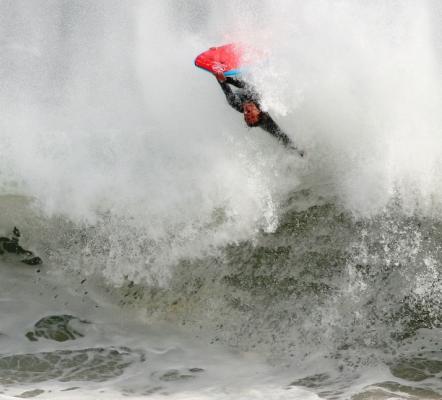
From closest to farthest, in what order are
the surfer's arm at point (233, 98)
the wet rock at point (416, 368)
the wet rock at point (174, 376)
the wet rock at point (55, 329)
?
1. the wet rock at point (416, 368)
2. the wet rock at point (174, 376)
3. the wet rock at point (55, 329)
4. the surfer's arm at point (233, 98)

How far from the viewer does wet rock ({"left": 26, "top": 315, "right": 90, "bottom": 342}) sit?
755 centimetres

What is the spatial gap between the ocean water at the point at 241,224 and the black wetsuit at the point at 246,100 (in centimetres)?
20

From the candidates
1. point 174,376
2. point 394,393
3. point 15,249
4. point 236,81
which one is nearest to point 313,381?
point 394,393

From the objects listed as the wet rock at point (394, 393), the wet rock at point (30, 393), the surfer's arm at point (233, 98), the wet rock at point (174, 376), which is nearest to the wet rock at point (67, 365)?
the wet rock at point (30, 393)

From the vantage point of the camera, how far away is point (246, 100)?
852 cm

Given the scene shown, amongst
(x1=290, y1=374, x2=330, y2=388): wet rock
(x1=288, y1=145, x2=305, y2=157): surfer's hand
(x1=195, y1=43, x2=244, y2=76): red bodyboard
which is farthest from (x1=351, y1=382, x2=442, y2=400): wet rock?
(x1=195, y1=43, x2=244, y2=76): red bodyboard

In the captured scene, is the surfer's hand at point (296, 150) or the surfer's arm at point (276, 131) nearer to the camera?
the surfer's arm at point (276, 131)

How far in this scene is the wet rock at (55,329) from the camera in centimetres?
755

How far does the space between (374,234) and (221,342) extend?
234 cm

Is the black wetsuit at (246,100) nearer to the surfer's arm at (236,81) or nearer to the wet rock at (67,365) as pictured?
the surfer's arm at (236,81)

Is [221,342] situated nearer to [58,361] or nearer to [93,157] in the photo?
[58,361]

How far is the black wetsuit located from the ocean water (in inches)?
7.7

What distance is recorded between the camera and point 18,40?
43.6 feet

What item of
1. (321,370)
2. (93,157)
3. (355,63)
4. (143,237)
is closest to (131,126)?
(93,157)
